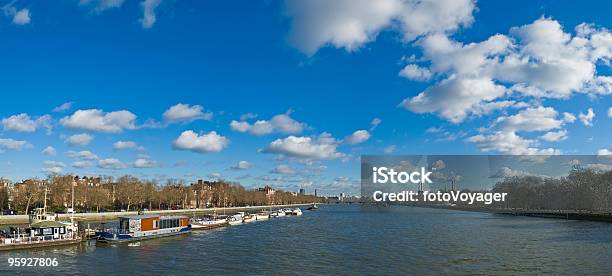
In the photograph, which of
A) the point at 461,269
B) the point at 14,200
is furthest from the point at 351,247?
the point at 14,200

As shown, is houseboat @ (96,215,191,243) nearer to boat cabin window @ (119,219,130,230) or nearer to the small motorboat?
boat cabin window @ (119,219,130,230)

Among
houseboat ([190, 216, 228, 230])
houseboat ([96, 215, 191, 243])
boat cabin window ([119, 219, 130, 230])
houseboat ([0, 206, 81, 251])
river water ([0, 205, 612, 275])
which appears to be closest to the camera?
river water ([0, 205, 612, 275])

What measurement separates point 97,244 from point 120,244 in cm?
329

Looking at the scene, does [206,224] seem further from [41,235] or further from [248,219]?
[41,235]

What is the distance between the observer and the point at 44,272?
4888cm

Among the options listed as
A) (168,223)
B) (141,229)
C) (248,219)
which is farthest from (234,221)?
(141,229)

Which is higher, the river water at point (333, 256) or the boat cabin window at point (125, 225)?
the boat cabin window at point (125, 225)

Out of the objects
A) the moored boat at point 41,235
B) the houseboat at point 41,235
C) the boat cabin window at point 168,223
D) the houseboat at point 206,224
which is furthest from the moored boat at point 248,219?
the houseboat at point 41,235

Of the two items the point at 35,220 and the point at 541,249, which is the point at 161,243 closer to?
the point at 35,220

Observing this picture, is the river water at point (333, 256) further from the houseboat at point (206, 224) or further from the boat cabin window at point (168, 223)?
the houseboat at point (206, 224)

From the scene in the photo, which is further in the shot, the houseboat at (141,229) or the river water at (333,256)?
the houseboat at (141,229)

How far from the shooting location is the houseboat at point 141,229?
76.4 meters

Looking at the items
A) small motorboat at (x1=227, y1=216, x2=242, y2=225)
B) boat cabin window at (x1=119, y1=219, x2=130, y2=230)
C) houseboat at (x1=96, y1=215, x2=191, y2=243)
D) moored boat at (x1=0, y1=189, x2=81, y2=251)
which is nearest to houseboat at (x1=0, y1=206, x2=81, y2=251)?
moored boat at (x1=0, y1=189, x2=81, y2=251)

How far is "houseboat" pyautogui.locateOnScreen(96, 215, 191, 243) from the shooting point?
76438 millimetres
